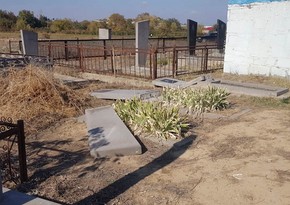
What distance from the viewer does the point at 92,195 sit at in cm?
348

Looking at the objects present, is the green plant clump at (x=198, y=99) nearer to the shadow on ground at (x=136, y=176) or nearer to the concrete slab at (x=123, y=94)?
the concrete slab at (x=123, y=94)

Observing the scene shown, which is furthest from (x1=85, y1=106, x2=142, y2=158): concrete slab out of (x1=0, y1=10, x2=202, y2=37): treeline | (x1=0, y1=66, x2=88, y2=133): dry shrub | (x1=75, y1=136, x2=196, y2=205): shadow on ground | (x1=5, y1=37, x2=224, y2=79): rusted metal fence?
(x1=0, y1=10, x2=202, y2=37): treeline

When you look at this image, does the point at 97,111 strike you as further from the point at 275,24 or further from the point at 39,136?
the point at 275,24

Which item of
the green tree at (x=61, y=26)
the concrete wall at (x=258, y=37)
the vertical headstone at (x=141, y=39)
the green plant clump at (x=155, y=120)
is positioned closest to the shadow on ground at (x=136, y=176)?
the green plant clump at (x=155, y=120)

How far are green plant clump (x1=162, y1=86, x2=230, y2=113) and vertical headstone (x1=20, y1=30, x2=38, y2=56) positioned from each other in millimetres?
8111

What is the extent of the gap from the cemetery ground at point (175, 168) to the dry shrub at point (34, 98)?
1.69 feet

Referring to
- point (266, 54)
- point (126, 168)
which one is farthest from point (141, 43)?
point (126, 168)

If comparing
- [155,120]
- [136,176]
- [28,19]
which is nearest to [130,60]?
[155,120]

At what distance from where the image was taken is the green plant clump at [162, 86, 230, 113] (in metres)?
6.48

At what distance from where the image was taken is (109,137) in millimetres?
4809

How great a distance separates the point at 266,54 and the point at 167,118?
6.23 m

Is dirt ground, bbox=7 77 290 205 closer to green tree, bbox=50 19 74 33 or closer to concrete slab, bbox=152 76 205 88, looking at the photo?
concrete slab, bbox=152 76 205 88

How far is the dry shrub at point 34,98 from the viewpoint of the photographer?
246 inches

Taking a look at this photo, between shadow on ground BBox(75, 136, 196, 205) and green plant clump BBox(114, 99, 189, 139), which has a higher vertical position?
green plant clump BBox(114, 99, 189, 139)
